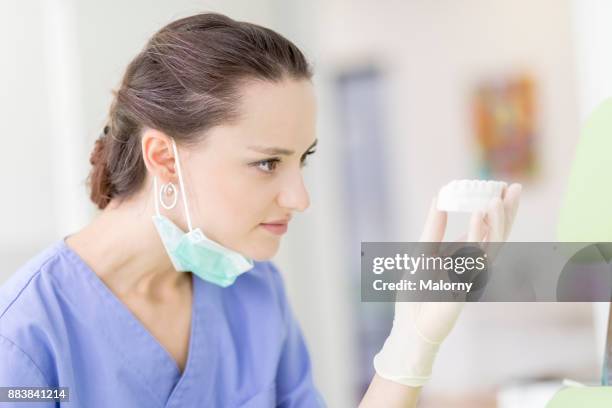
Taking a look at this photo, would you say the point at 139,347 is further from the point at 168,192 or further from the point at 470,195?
the point at 470,195

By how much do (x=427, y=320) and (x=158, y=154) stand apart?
0.45m

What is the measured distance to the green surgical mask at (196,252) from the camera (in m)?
1.09

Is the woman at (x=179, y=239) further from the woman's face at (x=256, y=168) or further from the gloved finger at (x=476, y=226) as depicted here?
the gloved finger at (x=476, y=226)

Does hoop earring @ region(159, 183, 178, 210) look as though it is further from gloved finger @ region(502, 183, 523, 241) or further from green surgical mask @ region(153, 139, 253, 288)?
gloved finger @ region(502, 183, 523, 241)

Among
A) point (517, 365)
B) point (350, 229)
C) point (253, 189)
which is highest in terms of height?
point (253, 189)

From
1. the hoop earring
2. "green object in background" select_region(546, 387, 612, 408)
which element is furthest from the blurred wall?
"green object in background" select_region(546, 387, 612, 408)

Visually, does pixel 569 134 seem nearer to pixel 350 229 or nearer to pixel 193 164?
pixel 350 229

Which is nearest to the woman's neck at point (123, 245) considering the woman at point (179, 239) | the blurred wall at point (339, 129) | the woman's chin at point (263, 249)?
the woman at point (179, 239)

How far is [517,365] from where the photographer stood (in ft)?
14.0

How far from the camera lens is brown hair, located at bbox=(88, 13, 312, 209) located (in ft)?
3.40

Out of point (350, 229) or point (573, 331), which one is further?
point (350, 229)

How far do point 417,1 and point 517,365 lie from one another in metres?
2.20

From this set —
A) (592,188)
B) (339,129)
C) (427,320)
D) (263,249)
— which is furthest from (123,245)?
(339,129)

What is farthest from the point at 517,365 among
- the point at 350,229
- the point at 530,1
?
the point at 530,1
